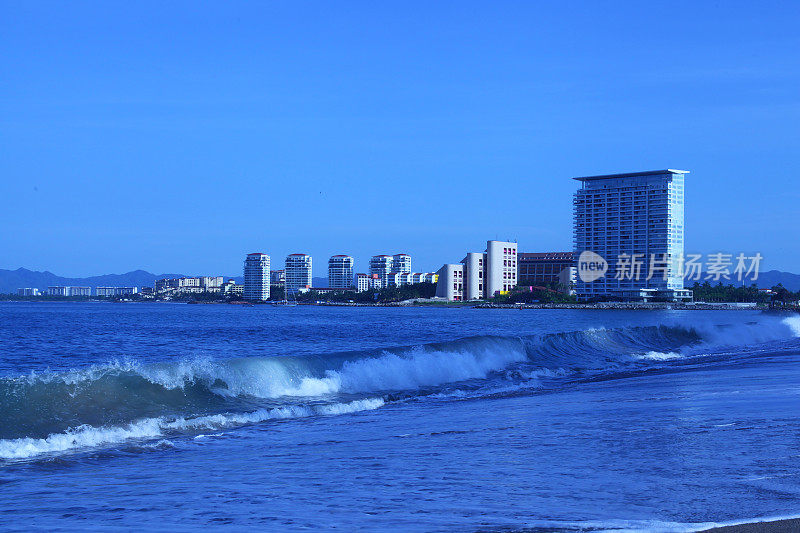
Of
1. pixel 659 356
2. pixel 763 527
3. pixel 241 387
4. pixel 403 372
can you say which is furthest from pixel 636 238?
pixel 763 527

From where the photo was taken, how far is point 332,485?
8328 mm

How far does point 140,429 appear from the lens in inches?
499

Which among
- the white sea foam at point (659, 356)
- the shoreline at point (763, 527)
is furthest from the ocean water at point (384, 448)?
the white sea foam at point (659, 356)

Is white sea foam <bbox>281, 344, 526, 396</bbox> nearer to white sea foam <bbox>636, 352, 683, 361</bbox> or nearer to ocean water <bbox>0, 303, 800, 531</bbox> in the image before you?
Result: ocean water <bbox>0, 303, 800, 531</bbox>

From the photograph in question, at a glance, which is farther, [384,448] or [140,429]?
[140,429]

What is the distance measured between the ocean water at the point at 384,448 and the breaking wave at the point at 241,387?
0.06m

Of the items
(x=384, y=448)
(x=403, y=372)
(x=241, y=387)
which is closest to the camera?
(x=384, y=448)

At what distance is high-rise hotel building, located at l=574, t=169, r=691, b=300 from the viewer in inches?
7077

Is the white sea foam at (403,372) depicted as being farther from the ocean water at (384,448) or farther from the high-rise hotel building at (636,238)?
the high-rise hotel building at (636,238)

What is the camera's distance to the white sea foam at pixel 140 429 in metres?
10.9

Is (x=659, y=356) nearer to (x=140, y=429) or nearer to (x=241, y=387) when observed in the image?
(x=241, y=387)

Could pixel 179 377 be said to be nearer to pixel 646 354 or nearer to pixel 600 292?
pixel 646 354

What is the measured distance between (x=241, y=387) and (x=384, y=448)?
26.2 feet

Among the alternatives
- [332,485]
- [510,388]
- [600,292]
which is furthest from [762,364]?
[600,292]
